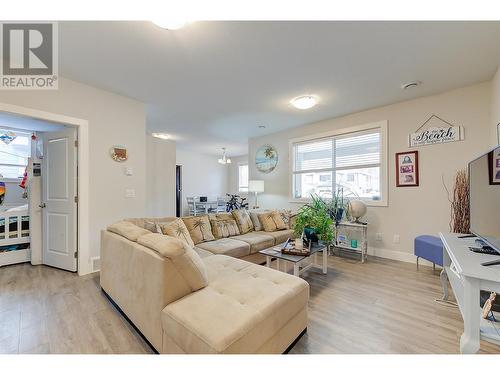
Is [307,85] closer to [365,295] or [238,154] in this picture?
[365,295]

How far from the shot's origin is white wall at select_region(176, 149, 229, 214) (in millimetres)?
8039

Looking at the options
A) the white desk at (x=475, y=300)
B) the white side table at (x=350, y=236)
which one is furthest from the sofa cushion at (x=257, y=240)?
the white desk at (x=475, y=300)

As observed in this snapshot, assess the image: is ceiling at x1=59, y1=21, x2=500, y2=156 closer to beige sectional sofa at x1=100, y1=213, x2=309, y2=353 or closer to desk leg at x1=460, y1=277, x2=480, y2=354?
beige sectional sofa at x1=100, y1=213, x2=309, y2=353

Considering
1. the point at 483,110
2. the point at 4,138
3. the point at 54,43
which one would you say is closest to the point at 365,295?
the point at 483,110

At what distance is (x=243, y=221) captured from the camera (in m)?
3.71

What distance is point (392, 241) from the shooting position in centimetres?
354

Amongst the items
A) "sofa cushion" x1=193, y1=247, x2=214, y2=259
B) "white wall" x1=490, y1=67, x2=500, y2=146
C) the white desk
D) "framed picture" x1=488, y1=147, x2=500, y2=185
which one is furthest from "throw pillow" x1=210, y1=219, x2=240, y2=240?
"white wall" x1=490, y1=67, x2=500, y2=146

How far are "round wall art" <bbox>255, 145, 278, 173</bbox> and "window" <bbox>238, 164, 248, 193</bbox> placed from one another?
3.21 metres

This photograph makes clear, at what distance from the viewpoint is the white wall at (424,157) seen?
2896mm

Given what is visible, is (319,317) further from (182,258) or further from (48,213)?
(48,213)

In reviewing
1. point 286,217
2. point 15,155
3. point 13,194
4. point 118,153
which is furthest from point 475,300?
point 15,155

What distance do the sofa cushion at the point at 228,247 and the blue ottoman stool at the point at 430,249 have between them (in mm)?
2205

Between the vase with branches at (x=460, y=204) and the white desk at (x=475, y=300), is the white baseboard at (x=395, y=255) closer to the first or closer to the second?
the vase with branches at (x=460, y=204)
